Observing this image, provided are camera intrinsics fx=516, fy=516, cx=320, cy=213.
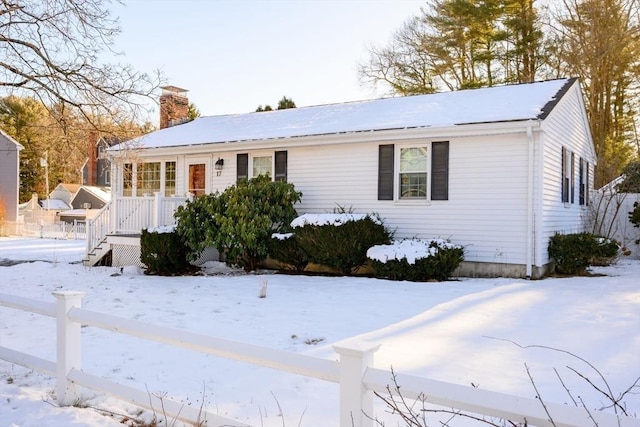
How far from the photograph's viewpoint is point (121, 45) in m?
10.7

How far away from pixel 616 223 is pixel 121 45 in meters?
15.1

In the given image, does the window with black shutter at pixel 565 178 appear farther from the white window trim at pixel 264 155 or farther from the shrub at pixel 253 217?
the white window trim at pixel 264 155

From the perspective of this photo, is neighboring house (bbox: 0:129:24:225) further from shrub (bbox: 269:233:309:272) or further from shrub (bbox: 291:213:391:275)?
shrub (bbox: 291:213:391:275)

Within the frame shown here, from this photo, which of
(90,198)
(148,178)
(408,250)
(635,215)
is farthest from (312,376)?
(90,198)

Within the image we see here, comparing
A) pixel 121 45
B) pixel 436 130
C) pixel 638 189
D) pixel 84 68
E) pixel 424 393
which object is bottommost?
pixel 424 393

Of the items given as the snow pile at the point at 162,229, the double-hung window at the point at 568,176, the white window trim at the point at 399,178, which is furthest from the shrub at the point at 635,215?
the snow pile at the point at 162,229

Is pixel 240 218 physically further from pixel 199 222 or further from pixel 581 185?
pixel 581 185

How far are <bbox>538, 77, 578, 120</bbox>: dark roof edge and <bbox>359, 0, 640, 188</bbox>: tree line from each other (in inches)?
343

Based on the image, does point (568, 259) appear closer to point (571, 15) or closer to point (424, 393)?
point (424, 393)

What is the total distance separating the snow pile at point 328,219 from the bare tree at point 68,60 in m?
4.27

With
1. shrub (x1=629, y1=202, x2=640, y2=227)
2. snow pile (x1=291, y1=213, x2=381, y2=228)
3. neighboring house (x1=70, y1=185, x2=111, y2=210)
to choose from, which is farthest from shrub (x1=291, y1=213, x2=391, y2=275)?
neighboring house (x1=70, y1=185, x2=111, y2=210)

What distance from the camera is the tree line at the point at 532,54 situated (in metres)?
22.2

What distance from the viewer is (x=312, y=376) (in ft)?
8.57

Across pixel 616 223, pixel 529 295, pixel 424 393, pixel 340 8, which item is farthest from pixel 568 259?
pixel 424 393
